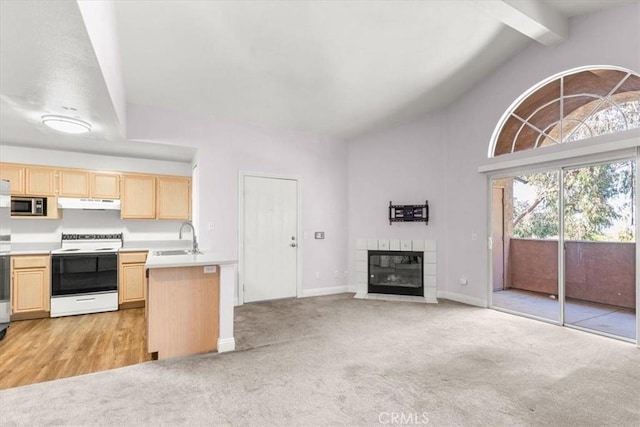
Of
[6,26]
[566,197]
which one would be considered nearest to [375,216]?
[566,197]

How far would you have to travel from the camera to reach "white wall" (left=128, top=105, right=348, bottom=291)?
4402 mm

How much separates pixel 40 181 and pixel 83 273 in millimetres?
1437

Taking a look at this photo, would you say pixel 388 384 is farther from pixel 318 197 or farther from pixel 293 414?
pixel 318 197

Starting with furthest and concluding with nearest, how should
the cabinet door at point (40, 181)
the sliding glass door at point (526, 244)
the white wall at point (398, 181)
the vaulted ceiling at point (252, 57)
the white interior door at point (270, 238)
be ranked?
the white wall at point (398, 181) < the white interior door at point (270, 238) < the cabinet door at point (40, 181) < the sliding glass door at point (526, 244) < the vaulted ceiling at point (252, 57)

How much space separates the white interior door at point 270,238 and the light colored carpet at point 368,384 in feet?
4.52

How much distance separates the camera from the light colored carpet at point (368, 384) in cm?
200

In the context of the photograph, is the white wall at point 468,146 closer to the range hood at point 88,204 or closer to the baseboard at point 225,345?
the baseboard at point 225,345

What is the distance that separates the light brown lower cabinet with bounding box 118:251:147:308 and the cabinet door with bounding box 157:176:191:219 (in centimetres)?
76

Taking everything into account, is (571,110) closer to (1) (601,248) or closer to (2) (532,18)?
(2) (532,18)

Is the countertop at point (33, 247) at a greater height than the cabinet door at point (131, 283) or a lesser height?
greater

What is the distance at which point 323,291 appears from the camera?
17.9ft

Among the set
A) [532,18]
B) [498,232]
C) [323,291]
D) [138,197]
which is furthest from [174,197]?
[532,18]

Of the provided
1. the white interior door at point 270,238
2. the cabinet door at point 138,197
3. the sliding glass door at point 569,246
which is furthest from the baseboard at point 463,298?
the cabinet door at point 138,197

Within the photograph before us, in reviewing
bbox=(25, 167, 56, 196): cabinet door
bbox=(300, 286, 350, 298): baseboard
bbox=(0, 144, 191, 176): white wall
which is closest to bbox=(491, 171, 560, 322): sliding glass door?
bbox=(300, 286, 350, 298): baseboard
